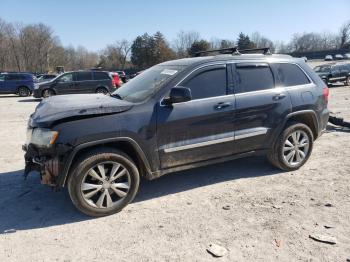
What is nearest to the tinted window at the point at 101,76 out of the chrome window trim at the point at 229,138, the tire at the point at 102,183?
the chrome window trim at the point at 229,138

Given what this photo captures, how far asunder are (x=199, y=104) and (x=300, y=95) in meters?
1.88

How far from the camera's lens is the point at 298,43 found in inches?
4724

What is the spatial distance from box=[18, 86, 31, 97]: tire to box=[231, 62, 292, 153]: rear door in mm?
21937

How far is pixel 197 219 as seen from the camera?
4.10 m

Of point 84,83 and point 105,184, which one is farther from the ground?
point 84,83

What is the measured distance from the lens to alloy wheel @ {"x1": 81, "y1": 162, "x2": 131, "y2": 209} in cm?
419

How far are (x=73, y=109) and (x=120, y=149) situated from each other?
757 millimetres

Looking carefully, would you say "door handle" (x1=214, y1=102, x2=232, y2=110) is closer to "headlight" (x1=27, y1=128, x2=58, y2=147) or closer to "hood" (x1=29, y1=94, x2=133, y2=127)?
"hood" (x1=29, y1=94, x2=133, y2=127)

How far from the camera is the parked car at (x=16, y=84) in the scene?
933 inches

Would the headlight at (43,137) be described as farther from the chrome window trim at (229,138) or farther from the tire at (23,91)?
the tire at (23,91)

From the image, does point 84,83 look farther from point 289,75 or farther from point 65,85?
point 289,75

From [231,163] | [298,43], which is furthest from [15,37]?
[231,163]

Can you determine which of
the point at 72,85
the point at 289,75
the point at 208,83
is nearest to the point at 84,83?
the point at 72,85

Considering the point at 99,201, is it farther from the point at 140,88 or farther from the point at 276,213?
the point at 276,213
